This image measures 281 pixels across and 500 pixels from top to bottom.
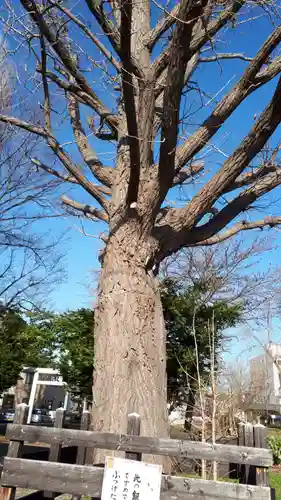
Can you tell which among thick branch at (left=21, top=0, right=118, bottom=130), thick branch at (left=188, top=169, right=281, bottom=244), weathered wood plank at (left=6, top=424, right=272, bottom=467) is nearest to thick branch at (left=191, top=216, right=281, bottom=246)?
thick branch at (left=188, top=169, right=281, bottom=244)

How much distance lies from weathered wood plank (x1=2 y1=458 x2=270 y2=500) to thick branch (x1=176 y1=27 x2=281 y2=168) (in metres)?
3.59

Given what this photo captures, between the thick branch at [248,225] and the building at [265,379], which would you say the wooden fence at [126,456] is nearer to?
the thick branch at [248,225]

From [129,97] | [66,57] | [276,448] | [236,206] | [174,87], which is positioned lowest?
[276,448]

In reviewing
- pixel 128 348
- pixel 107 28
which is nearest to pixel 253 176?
pixel 107 28

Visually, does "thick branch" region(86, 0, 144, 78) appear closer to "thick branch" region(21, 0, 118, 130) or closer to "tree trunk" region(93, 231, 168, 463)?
"thick branch" region(21, 0, 118, 130)

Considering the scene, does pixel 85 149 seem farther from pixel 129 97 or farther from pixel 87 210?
pixel 129 97

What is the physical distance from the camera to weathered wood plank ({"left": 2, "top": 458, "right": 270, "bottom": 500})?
2.63 m

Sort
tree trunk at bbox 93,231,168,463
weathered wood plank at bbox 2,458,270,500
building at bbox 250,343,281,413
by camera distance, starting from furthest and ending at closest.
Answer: building at bbox 250,343,281,413, tree trunk at bbox 93,231,168,463, weathered wood plank at bbox 2,458,270,500

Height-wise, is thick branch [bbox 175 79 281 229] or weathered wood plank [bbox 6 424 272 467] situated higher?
thick branch [bbox 175 79 281 229]

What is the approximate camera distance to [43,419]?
1995 cm

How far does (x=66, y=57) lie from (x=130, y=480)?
4.64m

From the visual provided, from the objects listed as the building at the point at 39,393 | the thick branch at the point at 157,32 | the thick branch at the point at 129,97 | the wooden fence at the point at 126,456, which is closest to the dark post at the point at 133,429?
the wooden fence at the point at 126,456

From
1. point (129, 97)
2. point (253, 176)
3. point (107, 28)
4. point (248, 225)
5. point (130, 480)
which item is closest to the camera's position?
point (130, 480)

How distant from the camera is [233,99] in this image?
4.88 metres
